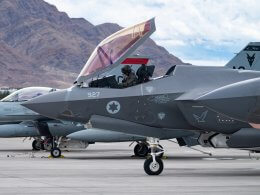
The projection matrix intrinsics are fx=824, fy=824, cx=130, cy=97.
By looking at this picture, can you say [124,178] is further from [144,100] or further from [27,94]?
[27,94]

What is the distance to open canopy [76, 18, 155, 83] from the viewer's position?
16922 mm

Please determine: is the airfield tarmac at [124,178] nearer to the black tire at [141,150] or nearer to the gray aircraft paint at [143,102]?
the gray aircraft paint at [143,102]

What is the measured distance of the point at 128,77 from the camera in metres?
17.5

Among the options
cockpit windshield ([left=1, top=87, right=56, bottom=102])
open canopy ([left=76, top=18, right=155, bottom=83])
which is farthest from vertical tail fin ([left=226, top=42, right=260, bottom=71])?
cockpit windshield ([left=1, top=87, right=56, bottom=102])

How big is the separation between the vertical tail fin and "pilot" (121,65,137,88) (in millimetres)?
6175

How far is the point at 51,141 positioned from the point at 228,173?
13040 millimetres

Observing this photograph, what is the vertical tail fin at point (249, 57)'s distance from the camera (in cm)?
2284

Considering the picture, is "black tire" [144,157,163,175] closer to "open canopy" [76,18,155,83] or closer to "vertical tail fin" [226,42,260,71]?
"open canopy" [76,18,155,83]

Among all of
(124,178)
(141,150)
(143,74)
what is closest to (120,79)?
(143,74)

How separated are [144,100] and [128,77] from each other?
2.22 ft

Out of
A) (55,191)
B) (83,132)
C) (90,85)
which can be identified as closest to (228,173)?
(90,85)

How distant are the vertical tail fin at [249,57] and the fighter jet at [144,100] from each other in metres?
5.40

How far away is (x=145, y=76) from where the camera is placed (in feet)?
57.5

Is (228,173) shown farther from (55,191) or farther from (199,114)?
(55,191)
